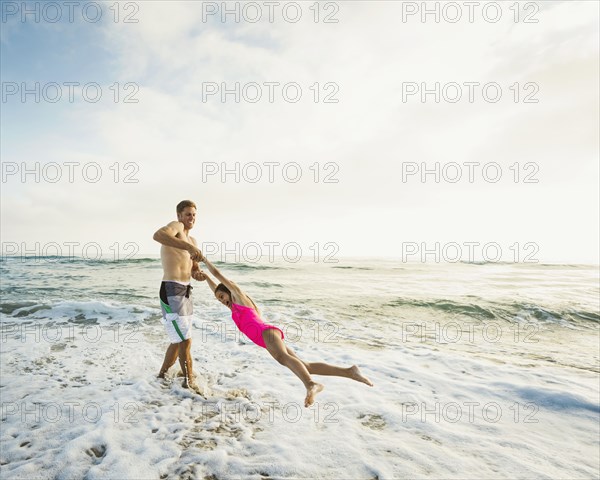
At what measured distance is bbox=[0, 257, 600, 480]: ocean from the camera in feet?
12.0

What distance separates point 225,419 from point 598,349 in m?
10.1

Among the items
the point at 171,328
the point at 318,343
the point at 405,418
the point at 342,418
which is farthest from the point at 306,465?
the point at 318,343

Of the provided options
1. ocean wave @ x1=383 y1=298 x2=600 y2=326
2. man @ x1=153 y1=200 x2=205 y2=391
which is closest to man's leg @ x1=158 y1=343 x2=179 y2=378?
man @ x1=153 y1=200 x2=205 y2=391

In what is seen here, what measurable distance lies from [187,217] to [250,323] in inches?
81.6

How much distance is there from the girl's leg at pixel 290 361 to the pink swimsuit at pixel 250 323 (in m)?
0.08

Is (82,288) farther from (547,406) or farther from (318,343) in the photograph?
(547,406)

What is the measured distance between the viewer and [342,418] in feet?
15.3

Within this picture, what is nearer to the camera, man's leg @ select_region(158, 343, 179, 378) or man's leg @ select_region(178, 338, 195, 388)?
man's leg @ select_region(178, 338, 195, 388)

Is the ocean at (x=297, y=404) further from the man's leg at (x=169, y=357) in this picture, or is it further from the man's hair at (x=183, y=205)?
the man's hair at (x=183, y=205)

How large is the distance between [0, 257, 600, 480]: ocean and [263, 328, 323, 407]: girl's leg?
84cm

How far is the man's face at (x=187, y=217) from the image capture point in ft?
17.0

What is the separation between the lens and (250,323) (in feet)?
13.5

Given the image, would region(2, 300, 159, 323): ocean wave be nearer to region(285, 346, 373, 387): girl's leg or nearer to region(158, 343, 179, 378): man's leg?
region(158, 343, 179, 378): man's leg

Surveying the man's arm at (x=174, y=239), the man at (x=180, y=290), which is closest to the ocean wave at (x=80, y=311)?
the man at (x=180, y=290)
